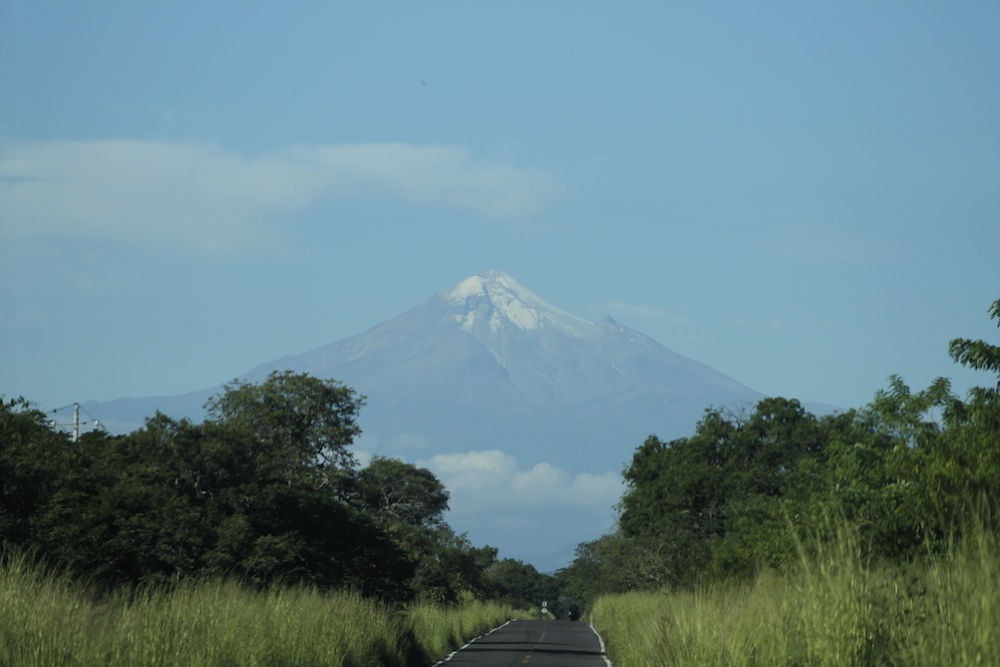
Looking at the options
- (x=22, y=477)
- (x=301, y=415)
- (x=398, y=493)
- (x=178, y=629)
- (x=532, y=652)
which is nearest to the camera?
(x=178, y=629)

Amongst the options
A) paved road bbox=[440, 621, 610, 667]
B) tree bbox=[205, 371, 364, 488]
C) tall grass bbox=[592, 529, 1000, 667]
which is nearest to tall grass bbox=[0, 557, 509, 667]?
paved road bbox=[440, 621, 610, 667]

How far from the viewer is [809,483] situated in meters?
33.9

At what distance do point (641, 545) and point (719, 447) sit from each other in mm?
6398

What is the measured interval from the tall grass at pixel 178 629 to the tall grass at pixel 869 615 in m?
6.26

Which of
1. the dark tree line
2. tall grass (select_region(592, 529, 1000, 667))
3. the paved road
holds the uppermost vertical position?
the dark tree line

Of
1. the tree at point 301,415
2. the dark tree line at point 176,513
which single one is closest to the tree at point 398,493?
the tree at point 301,415

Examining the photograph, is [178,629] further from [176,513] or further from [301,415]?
[301,415]

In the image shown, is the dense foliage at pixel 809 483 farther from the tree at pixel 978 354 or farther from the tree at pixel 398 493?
the tree at pixel 398 493

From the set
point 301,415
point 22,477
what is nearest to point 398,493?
point 301,415

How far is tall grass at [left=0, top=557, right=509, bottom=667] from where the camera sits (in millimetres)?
10570

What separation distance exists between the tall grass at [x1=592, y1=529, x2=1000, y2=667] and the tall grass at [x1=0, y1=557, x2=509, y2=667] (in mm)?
6260

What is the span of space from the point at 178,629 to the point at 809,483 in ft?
83.1

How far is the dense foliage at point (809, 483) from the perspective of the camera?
16.3 m

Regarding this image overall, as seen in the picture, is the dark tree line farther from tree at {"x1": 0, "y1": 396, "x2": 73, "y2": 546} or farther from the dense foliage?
the dense foliage
